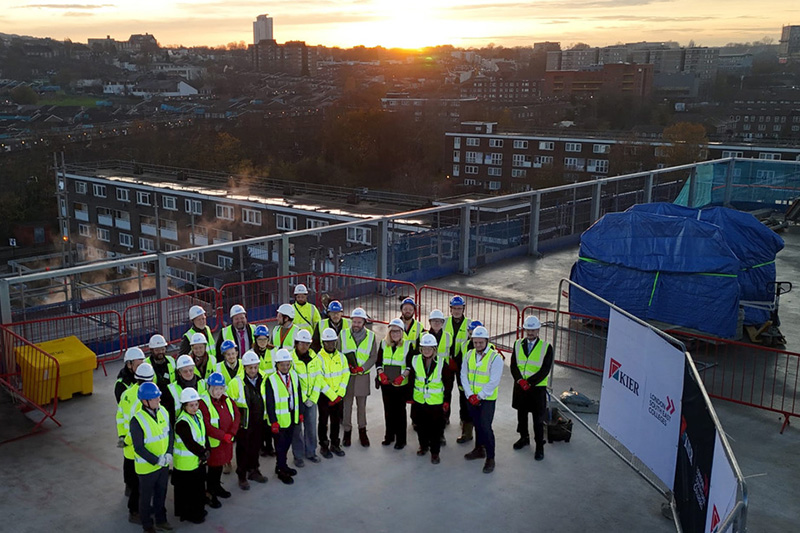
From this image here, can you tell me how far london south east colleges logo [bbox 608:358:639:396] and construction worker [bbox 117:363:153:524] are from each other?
4832 mm

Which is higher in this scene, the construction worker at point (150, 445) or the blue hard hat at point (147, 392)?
the blue hard hat at point (147, 392)

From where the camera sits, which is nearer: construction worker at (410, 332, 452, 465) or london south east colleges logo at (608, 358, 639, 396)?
london south east colleges logo at (608, 358, 639, 396)

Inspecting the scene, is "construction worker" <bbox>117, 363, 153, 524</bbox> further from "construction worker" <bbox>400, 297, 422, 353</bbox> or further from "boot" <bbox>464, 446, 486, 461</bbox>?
"boot" <bbox>464, 446, 486, 461</bbox>

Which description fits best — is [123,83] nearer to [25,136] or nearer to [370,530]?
[25,136]

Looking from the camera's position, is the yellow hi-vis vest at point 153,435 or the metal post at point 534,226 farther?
the metal post at point 534,226

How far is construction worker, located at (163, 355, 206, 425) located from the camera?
8180mm

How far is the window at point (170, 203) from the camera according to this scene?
202 ft

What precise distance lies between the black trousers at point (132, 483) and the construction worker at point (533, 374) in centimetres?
432

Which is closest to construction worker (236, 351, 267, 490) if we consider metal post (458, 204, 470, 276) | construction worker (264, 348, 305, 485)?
construction worker (264, 348, 305, 485)

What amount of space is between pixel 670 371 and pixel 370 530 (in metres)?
3.33

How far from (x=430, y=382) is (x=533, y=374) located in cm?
120

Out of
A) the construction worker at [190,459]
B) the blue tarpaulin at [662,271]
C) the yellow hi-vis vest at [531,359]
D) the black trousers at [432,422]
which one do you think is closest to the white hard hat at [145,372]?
the construction worker at [190,459]

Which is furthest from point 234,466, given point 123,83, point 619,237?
point 123,83

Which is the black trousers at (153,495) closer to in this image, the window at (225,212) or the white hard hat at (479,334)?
A: the white hard hat at (479,334)
